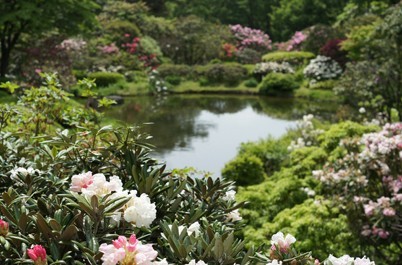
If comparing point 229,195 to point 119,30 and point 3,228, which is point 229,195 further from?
point 119,30

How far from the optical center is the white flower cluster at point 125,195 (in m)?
1.69

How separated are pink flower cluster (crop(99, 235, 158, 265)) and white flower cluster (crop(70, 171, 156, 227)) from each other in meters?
0.29

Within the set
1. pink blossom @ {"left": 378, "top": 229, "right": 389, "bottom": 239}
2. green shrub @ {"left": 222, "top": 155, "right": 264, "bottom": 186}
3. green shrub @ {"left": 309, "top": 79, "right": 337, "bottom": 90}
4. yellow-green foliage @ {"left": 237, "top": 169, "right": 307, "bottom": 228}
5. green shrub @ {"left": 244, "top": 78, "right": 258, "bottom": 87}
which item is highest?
pink blossom @ {"left": 378, "top": 229, "right": 389, "bottom": 239}

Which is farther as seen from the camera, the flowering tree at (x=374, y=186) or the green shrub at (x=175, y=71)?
the green shrub at (x=175, y=71)

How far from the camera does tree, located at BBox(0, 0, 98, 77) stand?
1277cm

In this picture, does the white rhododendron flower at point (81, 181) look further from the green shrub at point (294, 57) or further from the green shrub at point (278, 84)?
the green shrub at point (294, 57)

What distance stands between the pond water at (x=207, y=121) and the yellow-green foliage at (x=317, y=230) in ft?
13.2

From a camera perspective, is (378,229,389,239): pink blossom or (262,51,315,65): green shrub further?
(262,51,315,65): green shrub

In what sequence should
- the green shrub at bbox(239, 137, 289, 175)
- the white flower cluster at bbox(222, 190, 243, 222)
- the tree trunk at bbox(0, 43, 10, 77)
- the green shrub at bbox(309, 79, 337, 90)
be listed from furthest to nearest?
the green shrub at bbox(309, 79, 337, 90) → the tree trunk at bbox(0, 43, 10, 77) → the green shrub at bbox(239, 137, 289, 175) → the white flower cluster at bbox(222, 190, 243, 222)

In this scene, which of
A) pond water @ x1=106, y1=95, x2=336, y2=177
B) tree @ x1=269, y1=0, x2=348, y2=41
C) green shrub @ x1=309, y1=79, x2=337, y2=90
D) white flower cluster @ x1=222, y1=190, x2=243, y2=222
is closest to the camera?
white flower cluster @ x1=222, y1=190, x2=243, y2=222

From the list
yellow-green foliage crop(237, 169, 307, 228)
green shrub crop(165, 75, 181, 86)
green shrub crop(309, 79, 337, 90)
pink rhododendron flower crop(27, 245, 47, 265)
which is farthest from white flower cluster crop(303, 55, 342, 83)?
pink rhododendron flower crop(27, 245, 47, 265)

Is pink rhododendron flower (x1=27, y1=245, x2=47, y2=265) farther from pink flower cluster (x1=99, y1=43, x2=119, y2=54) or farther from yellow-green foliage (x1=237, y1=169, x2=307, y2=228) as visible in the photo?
pink flower cluster (x1=99, y1=43, x2=119, y2=54)

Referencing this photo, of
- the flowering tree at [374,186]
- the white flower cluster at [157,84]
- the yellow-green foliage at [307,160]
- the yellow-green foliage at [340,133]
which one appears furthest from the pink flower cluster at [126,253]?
the white flower cluster at [157,84]

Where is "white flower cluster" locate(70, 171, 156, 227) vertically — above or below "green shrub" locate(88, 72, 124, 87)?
above
